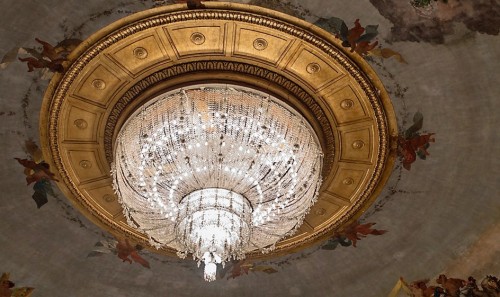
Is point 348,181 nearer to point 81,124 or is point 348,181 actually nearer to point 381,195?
point 381,195

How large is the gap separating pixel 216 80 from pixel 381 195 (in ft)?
8.17

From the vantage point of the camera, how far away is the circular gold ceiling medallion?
6.79m

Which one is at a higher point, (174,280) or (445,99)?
(445,99)

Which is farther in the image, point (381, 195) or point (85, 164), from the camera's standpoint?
point (381, 195)

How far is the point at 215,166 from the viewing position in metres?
6.75

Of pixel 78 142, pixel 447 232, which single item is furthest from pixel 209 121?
pixel 447 232

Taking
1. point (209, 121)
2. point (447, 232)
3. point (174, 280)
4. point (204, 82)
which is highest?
point (204, 82)

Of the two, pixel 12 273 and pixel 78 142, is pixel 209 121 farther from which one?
pixel 12 273

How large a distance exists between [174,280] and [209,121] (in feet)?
11.2

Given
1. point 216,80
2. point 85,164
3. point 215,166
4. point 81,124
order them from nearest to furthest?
point 215,166 < point 216,80 < point 81,124 < point 85,164

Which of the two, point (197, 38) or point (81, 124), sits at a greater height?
point (197, 38)

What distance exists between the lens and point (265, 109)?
6.98 metres

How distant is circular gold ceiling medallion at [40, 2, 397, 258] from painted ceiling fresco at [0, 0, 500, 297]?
15cm

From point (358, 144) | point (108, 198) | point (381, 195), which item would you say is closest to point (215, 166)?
point (358, 144)
